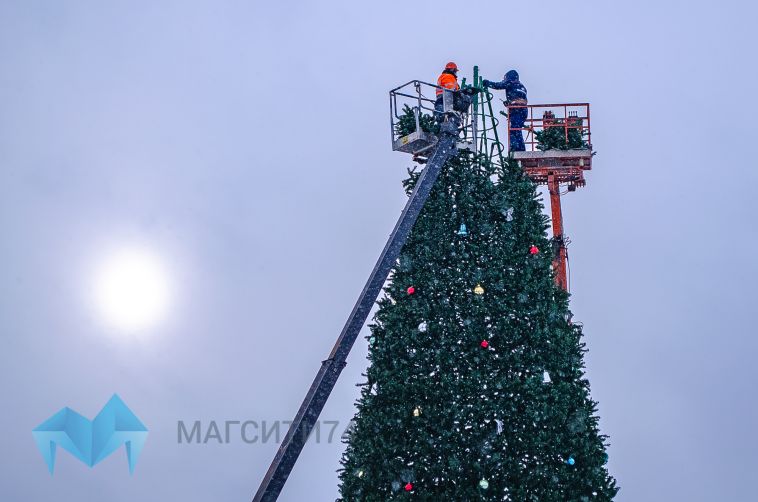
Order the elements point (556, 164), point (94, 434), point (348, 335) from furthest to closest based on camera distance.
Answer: point (94, 434) → point (556, 164) → point (348, 335)

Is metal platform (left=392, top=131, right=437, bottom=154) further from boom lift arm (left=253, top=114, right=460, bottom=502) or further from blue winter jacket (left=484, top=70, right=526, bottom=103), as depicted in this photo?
blue winter jacket (left=484, top=70, right=526, bottom=103)

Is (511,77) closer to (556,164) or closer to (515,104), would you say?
(515,104)

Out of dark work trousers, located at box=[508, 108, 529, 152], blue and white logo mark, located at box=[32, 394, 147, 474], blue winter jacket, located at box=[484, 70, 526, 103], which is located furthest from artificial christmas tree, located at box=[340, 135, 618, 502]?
blue and white logo mark, located at box=[32, 394, 147, 474]

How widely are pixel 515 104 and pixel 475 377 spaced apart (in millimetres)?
4913

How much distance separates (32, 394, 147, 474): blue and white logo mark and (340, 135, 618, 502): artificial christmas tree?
6.85m

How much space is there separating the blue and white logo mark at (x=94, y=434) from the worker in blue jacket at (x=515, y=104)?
9.15 meters

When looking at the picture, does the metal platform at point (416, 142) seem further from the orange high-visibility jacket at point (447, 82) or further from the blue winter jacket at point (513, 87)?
the blue winter jacket at point (513, 87)

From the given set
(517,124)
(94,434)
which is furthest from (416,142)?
(94,434)

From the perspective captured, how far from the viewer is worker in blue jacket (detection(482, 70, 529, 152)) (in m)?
13.2

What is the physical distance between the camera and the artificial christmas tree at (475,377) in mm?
10672

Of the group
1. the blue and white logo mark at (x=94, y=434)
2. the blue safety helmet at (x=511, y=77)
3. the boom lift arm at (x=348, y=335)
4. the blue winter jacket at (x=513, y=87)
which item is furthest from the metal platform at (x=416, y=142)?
the blue and white logo mark at (x=94, y=434)

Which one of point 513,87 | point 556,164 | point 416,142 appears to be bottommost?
point 416,142

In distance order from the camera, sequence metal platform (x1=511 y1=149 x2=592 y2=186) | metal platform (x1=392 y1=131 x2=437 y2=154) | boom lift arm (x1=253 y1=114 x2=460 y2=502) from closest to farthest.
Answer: boom lift arm (x1=253 y1=114 x2=460 y2=502)
metal platform (x1=392 y1=131 x2=437 y2=154)
metal platform (x1=511 y1=149 x2=592 y2=186)

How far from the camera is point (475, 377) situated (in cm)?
1085
